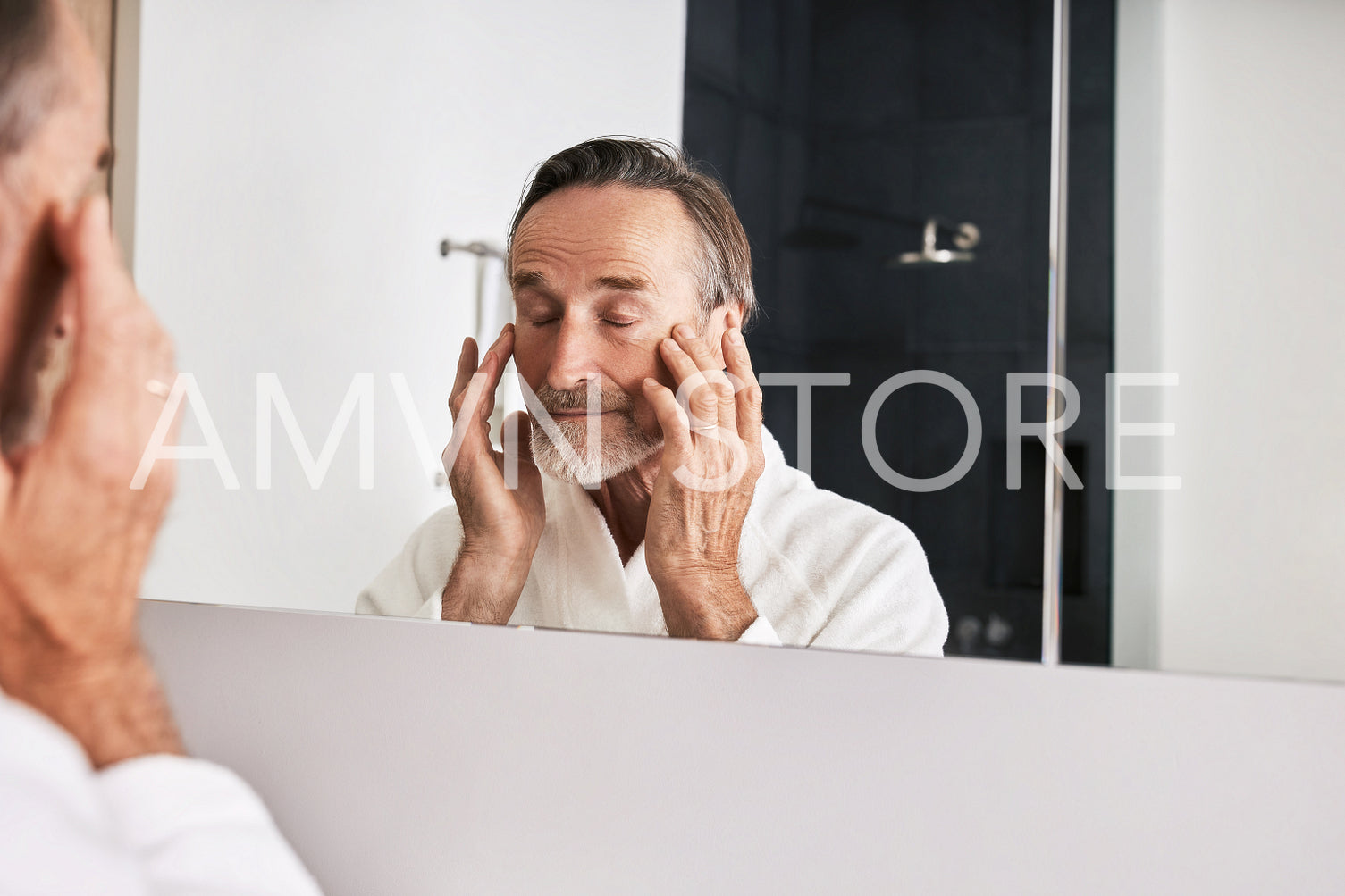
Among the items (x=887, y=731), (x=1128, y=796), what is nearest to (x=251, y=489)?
(x=887, y=731)

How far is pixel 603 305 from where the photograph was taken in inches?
28.5

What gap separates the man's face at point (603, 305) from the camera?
0.72 meters

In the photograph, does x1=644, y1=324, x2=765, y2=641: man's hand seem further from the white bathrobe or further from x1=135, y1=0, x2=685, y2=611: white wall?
x1=135, y1=0, x2=685, y2=611: white wall

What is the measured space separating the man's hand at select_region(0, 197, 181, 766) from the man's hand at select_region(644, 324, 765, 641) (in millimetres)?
415

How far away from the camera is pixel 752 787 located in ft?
2.25

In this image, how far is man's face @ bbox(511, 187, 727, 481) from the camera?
72 cm

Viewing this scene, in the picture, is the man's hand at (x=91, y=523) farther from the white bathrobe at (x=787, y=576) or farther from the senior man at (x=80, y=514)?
the white bathrobe at (x=787, y=576)

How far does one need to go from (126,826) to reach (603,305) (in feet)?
1.58

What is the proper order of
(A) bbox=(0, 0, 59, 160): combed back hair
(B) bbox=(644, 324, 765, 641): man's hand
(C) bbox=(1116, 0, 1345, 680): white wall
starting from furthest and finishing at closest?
(A) bbox=(0, 0, 59, 160): combed back hair < (B) bbox=(644, 324, 765, 641): man's hand < (C) bbox=(1116, 0, 1345, 680): white wall

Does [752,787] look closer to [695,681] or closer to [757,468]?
[695,681]

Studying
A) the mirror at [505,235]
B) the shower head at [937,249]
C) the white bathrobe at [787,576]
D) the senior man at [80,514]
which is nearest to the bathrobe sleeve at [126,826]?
the senior man at [80,514]

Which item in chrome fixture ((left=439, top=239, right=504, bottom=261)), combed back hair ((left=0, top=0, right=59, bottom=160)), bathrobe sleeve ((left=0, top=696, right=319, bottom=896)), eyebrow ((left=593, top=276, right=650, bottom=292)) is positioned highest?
combed back hair ((left=0, top=0, right=59, bottom=160))

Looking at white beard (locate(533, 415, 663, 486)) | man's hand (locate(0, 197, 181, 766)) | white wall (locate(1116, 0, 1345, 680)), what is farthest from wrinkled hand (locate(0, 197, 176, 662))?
white wall (locate(1116, 0, 1345, 680))

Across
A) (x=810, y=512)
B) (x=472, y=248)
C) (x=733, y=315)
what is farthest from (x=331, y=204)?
(x=810, y=512)
